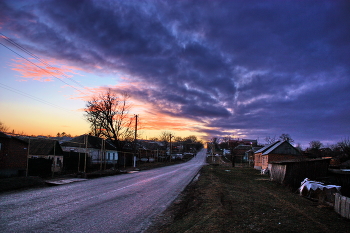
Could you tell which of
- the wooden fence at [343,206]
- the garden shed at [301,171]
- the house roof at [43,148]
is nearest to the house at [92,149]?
the house roof at [43,148]

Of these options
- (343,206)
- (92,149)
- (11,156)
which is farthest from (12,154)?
(343,206)

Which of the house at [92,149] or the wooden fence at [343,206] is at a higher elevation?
the wooden fence at [343,206]

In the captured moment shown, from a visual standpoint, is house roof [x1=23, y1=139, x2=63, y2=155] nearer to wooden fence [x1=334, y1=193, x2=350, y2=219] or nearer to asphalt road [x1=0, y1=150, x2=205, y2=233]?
asphalt road [x1=0, y1=150, x2=205, y2=233]

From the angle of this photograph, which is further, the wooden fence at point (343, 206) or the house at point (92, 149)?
the house at point (92, 149)

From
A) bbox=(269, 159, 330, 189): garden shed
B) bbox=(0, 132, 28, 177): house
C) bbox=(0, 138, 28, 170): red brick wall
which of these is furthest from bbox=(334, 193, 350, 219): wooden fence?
bbox=(0, 138, 28, 170): red brick wall

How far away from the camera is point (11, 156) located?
1978cm

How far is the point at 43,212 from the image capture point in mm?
7480

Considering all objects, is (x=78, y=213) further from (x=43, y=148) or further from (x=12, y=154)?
(x=43, y=148)

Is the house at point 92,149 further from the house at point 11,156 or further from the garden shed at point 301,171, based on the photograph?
the garden shed at point 301,171

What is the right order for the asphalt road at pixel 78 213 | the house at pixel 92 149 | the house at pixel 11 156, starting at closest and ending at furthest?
the asphalt road at pixel 78 213, the house at pixel 11 156, the house at pixel 92 149

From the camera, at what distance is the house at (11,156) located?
62.5 feet

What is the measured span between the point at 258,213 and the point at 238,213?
0.69 metres

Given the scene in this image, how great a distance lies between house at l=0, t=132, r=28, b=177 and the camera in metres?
19.1

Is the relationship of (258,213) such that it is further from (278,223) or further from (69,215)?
(69,215)
